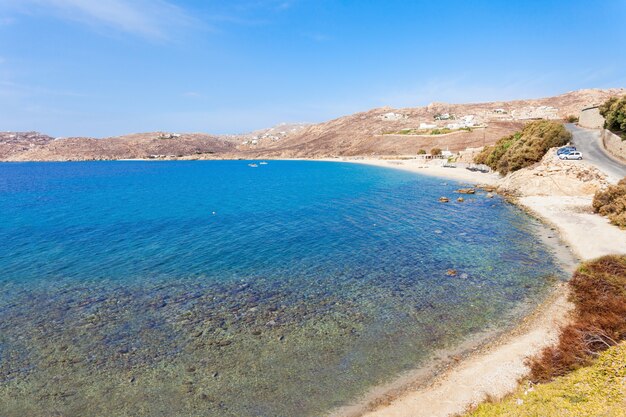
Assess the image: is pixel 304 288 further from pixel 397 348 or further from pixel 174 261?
pixel 174 261

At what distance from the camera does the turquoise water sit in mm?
12711

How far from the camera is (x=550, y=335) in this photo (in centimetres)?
1505

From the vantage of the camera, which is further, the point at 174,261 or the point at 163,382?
the point at 174,261

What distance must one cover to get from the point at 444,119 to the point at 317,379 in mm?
207708

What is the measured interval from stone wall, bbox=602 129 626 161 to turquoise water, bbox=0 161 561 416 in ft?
93.4

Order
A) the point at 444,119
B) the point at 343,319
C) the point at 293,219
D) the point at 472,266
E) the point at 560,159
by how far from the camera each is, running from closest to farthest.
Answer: the point at 343,319 → the point at 472,266 → the point at 293,219 → the point at 560,159 → the point at 444,119

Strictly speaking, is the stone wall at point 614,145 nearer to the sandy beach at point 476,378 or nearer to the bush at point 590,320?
the bush at point 590,320

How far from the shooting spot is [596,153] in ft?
183

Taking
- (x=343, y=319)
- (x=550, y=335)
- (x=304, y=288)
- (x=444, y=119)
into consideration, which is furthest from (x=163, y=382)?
(x=444, y=119)

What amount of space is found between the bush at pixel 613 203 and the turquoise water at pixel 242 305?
6.25 metres

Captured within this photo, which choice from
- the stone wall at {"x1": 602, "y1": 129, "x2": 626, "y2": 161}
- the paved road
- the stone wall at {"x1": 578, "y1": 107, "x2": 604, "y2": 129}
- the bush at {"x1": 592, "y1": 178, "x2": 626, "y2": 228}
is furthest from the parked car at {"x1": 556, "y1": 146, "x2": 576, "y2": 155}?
the stone wall at {"x1": 578, "y1": 107, "x2": 604, "y2": 129}

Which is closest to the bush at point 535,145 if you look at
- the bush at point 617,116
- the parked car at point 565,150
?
the parked car at point 565,150

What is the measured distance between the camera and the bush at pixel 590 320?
11.1 metres

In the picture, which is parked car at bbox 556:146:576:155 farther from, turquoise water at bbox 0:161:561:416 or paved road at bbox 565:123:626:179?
turquoise water at bbox 0:161:561:416
